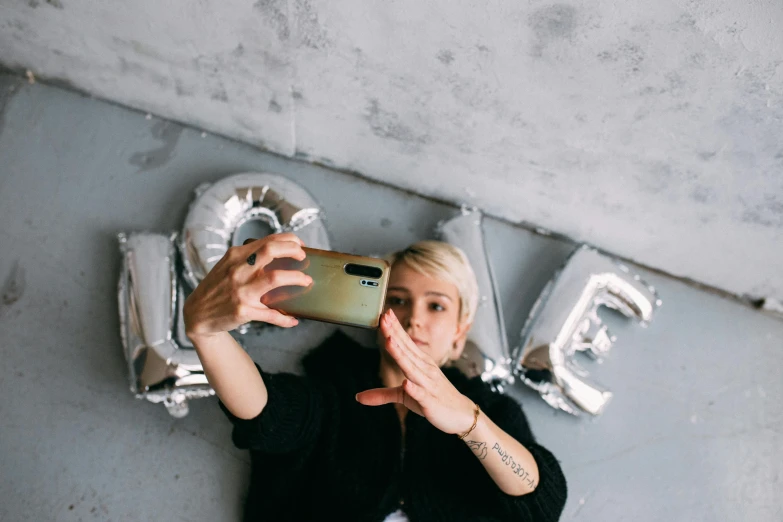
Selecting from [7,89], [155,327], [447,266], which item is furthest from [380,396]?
[7,89]

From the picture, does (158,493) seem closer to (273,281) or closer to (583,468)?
(273,281)

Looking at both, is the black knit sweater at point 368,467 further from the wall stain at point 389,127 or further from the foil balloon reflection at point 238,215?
the wall stain at point 389,127

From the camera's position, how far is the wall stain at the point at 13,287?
1.78 m

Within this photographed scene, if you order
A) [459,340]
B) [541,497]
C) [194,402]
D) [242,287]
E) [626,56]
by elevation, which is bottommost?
[194,402]

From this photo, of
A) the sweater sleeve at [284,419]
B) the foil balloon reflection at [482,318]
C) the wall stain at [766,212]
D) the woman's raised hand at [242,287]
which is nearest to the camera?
the woman's raised hand at [242,287]

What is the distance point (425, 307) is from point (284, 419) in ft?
1.55

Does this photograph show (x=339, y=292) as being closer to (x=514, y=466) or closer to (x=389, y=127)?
(x=514, y=466)

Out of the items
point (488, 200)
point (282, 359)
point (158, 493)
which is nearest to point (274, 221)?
point (282, 359)

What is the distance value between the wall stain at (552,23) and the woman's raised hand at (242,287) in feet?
2.53

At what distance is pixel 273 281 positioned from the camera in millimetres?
995

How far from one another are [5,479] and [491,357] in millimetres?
1513

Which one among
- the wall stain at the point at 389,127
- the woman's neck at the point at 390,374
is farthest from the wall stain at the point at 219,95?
the woman's neck at the point at 390,374

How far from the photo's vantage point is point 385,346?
1.21 metres

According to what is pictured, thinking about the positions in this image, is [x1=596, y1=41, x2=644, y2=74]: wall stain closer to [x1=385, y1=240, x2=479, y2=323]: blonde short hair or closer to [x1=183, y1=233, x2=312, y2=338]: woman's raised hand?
[x1=385, y1=240, x2=479, y2=323]: blonde short hair
